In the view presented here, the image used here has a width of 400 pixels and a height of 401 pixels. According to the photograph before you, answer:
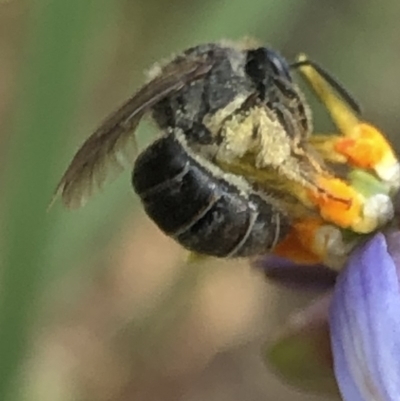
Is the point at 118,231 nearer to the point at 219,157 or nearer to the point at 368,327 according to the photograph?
the point at 219,157

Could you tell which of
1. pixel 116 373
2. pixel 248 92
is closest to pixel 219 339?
pixel 116 373

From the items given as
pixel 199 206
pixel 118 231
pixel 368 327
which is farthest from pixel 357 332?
pixel 118 231

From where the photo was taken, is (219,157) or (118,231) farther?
(118,231)

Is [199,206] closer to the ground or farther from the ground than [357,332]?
farther from the ground

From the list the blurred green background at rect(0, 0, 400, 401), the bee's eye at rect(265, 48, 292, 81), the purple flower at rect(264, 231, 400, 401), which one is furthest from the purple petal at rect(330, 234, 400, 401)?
the blurred green background at rect(0, 0, 400, 401)

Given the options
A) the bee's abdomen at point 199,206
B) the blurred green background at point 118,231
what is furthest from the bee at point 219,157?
the blurred green background at point 118,231

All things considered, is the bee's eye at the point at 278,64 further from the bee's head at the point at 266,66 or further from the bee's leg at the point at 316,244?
the bee's leg at the point at 316,244

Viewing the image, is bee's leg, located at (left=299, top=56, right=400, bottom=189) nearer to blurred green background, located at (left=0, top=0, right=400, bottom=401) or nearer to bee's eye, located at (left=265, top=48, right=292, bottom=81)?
bee's eye, located at (left=265, top=48, right=292, bottom=81)
